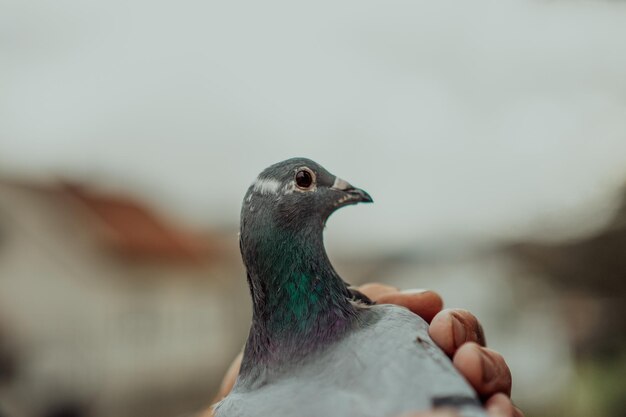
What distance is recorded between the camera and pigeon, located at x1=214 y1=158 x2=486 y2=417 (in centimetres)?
100

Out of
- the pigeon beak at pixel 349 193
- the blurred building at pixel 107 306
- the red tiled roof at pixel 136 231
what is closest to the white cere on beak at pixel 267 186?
the pigeon beak at pixel 349 193

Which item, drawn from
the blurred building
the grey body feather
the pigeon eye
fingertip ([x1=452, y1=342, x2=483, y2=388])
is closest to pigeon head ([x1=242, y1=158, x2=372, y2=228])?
the pigeon eye

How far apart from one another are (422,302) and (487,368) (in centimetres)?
35

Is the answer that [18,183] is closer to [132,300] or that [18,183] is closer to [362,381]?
[132,300]

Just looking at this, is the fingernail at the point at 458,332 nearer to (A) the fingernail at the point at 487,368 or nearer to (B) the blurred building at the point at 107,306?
(A) the fingernail at the point at 487,368

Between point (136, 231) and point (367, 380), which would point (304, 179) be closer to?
point (367, 380)

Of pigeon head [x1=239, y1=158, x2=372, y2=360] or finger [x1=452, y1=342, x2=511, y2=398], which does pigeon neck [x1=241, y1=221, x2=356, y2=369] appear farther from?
finger [x1=452, y1=342, x2=511, y2=398]

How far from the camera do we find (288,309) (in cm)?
125

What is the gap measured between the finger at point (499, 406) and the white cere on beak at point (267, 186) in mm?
648

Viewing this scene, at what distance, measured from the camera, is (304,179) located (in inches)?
52.0

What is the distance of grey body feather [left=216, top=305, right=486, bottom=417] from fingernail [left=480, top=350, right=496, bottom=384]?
7cm

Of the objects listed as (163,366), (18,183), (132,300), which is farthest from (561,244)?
(18,183)

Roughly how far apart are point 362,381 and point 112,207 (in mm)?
7694

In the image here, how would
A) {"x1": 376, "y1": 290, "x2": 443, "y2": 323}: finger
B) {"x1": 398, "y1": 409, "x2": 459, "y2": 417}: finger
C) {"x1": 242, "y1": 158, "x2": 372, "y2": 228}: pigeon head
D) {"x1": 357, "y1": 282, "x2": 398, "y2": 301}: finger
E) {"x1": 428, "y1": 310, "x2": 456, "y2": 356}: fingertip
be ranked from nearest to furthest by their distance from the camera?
{"x1": 398, "y1": 409, "x2": 459, "y2": 417}: finger → {"x1": 428, "y1": 310, "x2": 456, "y2": 356}: fingertip → {"x1": 242, "y1": 158, "x2": 372, "y2": 228}: pigeon head → {"x1": 376, "y1": 290, "x2": 443, "y2": 323}: finger → {"x1": 357, "y1": 282, "x2": 398, "y2": 301}: finger
